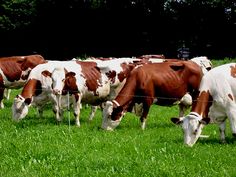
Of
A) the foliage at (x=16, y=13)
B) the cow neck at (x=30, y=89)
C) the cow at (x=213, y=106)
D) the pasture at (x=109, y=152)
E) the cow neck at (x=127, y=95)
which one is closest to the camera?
the pasture at (x=109, y=152)

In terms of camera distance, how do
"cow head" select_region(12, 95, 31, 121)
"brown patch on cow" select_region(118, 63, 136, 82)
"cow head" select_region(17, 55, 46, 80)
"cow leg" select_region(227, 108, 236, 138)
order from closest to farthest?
"cow leg" select_region(227, 108, 236, 138) < "cow head" select_region(12, 95, 31, 121) < "brown patch on cow" select_region(118, 63, 136, 82) < "cow head" select_region(17, 55, 46, 80)

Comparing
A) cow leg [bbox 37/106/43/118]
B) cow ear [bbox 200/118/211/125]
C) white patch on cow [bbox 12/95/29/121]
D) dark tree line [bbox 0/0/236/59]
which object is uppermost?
cow ear [bbox 200/118/211/125]

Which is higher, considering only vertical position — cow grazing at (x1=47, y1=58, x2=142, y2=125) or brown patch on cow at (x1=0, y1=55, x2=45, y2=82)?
cow grazing at (x1=47, y1=58, x2=142, y2=125)

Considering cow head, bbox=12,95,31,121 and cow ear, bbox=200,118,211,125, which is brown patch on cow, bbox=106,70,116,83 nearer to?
cow head, bbox=12,95,31,121

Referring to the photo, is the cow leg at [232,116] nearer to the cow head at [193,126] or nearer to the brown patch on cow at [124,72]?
the cow head at [193,126]

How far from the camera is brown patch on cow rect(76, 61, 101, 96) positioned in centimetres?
1842

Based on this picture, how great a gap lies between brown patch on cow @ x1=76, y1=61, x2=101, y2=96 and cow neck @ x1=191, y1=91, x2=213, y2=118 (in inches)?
224

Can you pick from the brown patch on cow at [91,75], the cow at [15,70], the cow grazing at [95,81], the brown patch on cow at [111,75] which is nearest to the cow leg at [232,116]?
the cow grazing at [95,81]

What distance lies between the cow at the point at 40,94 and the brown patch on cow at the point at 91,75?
31cm

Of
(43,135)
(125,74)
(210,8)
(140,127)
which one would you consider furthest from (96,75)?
(210,8)

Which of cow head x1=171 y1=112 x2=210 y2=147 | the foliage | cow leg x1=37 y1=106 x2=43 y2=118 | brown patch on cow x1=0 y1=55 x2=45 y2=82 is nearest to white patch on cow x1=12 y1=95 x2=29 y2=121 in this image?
cow leg x1=37 y1=106 x2=43 y2=118

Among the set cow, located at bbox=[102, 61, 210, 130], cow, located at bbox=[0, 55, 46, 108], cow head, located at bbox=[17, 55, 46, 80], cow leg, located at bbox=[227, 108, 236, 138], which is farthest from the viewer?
cow head, located at bbox=[17, 55, 46, 80]

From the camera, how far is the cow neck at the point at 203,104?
1342cm

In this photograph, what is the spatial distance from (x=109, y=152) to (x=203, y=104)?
312cm
